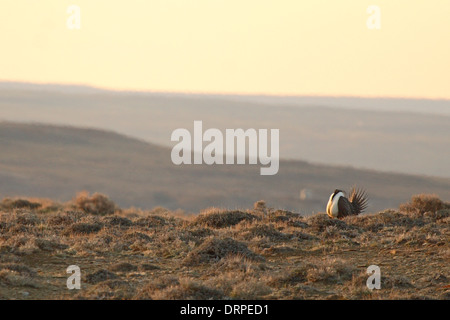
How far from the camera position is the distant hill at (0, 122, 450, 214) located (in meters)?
97.9

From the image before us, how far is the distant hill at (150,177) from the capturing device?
321 ft

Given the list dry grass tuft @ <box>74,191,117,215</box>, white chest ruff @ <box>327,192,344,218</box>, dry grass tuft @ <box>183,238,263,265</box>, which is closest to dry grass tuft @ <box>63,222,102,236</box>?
dry grass tuft @ <box>183,238,263,265</box>

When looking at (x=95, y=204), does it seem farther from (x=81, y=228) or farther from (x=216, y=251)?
(x=216, y=251)

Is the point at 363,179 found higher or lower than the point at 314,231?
lower

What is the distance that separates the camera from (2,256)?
12.5 meters

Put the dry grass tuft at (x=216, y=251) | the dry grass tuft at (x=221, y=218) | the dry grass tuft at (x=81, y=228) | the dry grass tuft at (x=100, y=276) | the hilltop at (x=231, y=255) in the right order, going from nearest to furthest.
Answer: the hilltop at (x=231, y=255) → the dry grass tuft at (x=100, y=276) → the dry grass tuft at (x=216, y=251) → the dry grass tuft at (x=81, y=228) → the dry grass tuft at (x=221, y=218)

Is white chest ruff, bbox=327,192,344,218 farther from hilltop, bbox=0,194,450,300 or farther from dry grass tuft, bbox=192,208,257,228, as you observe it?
dry grass tuft, bbox=192,208,257,228

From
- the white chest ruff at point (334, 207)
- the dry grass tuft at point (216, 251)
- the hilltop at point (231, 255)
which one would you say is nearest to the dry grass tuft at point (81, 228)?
the hilltop at point (231, 255)

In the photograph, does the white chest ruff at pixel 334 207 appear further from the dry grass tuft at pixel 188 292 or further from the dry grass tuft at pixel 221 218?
the dry grass tuft at pixel 188 292
